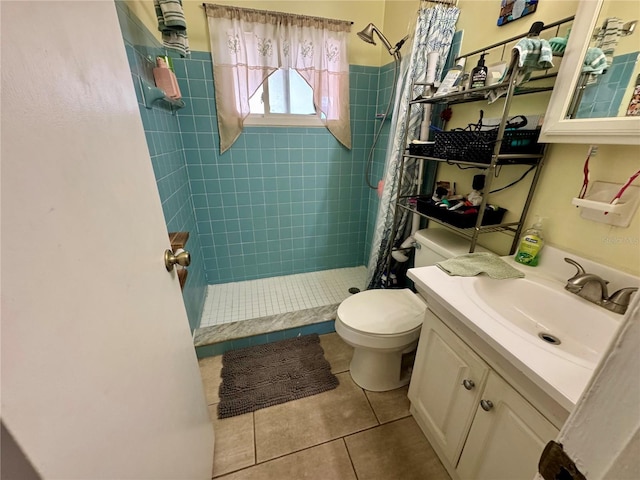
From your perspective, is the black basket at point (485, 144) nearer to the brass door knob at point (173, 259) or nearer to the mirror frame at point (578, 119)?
the mirror frame at point (578, 119)

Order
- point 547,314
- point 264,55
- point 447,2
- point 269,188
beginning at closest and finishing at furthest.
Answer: point 547,314, point 447,2, point 264,55, point 269,188

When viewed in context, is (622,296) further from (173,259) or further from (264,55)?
(264,55)

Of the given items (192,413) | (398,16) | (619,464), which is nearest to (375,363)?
(192,413)

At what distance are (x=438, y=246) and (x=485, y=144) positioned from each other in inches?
20.4

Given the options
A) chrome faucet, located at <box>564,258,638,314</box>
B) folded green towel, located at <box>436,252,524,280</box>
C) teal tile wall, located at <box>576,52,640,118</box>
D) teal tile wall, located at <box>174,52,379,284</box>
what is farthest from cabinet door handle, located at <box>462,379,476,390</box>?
teal tile wall, located at <box>174,52,379,284</box>

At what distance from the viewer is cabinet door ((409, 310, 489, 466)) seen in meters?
0.89

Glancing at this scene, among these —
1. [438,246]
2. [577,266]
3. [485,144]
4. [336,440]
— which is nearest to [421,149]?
[485,144]

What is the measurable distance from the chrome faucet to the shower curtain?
0.99 m

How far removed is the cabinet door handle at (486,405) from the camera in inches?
32.0

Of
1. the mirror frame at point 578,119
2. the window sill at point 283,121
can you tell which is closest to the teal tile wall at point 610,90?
the mirror frame at point 578,119

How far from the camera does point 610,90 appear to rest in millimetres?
838

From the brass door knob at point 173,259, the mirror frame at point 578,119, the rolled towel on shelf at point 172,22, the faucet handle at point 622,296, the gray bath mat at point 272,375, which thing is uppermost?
the rolled towel on shelf at point 172,22

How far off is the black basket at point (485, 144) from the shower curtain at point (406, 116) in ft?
1.29

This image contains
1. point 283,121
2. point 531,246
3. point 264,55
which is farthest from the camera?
point 283,121
